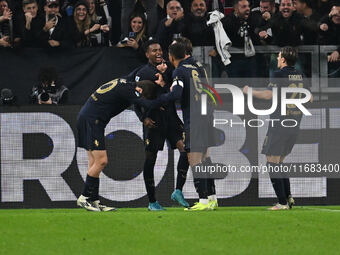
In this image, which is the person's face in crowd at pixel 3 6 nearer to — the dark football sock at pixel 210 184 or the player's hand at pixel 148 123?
the player's hand at pixel 148 123

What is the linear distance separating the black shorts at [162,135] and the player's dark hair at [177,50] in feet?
3.37

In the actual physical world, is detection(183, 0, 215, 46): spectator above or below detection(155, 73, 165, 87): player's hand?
above

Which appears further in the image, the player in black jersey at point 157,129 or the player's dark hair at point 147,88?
the player in black jersey at point 157,129

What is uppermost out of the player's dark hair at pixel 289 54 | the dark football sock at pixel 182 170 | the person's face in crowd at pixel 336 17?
the person's face in crowd at pixel 336 17

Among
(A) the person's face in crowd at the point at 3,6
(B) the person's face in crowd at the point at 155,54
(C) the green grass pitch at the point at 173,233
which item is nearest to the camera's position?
(C) the green grass pitch at the point at 173,233

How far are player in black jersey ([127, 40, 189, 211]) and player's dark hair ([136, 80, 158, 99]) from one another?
0.44 meters

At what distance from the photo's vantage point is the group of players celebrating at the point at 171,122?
37.6 ft

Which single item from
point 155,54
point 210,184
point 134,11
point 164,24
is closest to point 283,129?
point 210,184

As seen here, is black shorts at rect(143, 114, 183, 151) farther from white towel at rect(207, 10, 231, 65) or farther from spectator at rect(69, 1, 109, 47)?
spectator at rect(69, 1, 109, 47)

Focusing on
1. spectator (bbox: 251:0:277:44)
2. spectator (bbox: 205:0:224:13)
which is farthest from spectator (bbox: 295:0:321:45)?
spectator (bbox: 205:0:224:13)

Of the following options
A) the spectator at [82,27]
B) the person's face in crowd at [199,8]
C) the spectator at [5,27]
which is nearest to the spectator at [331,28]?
the person's face in crowd at [199,8]

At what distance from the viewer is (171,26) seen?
46.1 feet

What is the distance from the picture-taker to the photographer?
14000 millimetres

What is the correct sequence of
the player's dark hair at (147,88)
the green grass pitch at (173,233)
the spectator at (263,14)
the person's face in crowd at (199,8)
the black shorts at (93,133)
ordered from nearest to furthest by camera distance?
the green grass pitch at (173,233) < the player's dark hair at (147,88) < the black shorts at (93,133) < the spectator at (263,14) < the person's face in crowd at (199,8)
